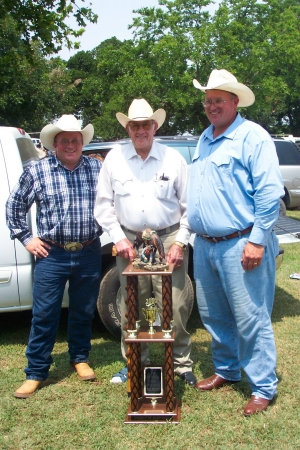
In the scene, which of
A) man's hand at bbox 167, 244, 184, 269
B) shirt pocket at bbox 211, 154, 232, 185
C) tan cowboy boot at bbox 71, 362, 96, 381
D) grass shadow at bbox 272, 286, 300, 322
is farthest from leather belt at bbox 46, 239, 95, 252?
grass shadow at bbox 272, 286, 300, 322

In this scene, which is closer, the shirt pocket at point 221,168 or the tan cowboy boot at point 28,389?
the shirt pocket at point 221,168

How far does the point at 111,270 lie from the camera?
4.36m

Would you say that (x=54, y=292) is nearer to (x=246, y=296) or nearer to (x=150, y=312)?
(x=150, y=312)

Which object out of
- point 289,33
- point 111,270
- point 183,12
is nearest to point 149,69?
point 183,12

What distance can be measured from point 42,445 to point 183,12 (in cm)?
3051

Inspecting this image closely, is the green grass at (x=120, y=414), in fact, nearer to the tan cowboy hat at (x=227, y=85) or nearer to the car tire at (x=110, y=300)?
the car tire at (x=110, y=300)

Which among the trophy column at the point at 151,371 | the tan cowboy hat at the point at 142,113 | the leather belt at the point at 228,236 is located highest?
the tan cowboy hat at the point at 142,113

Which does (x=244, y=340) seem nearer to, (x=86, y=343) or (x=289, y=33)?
(x=86, y=343)

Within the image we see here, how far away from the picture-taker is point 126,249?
3354mm

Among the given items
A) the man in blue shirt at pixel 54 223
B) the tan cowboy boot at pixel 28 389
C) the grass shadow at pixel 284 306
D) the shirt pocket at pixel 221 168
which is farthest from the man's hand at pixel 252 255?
the grass shadow at pixel 284 306

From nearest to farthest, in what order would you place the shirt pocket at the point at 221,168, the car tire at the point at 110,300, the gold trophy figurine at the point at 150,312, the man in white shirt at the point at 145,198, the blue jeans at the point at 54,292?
the shirt pocket at the point at 221,168 < the gold trophy figurine at the point at 150,312 < the man in white shirt at the point at 145,198 < the blue jeans at the point at 54,292 < the car tire at the point at 110,300

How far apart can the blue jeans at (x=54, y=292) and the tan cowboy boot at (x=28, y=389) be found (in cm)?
4

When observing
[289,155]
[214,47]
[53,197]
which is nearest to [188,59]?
[214,47]

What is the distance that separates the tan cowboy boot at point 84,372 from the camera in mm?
3742
